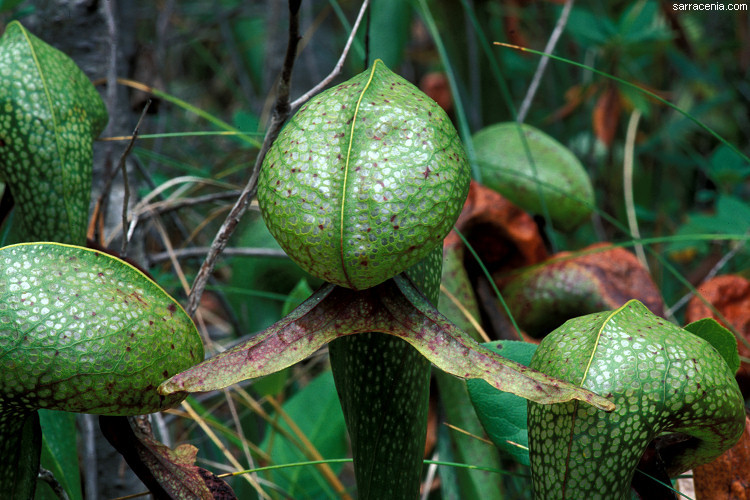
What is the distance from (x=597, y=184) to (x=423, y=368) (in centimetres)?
136

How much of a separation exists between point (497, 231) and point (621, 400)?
50 centimetres

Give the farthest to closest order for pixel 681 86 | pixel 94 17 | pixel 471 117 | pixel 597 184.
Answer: pixel 681 86
pixel 597 184
pixel 471 117
pixel 94 17

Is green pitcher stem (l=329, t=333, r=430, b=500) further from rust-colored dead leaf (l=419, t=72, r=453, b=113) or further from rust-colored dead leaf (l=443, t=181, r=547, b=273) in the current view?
rust-colored dead leaf (l=419, t=72, r=453, b=113)

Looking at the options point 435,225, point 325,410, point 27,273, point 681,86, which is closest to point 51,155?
point 27,273

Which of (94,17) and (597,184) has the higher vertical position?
(94,17)

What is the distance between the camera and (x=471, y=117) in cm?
142

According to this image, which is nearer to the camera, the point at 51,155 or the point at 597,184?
the point at 51,155

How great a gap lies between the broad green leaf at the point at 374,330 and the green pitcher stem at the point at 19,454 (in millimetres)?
140

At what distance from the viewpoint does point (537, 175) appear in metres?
0.97

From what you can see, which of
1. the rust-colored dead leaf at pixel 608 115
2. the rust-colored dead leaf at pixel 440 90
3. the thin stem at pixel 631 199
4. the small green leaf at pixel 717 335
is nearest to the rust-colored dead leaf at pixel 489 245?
the thin stem at pixel 631 199

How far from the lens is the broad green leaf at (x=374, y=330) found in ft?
1.37

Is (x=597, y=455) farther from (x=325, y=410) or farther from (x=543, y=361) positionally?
(x=325, y=410)

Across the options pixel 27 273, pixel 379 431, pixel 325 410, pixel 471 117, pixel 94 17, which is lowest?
pixel 325 410

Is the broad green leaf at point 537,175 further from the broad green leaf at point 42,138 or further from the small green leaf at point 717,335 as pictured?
the broad green leaf at point 42,138
